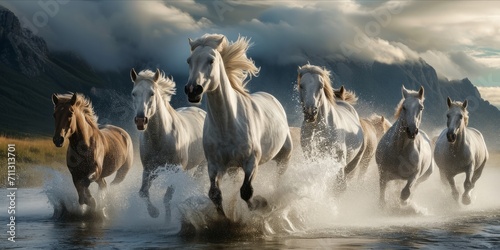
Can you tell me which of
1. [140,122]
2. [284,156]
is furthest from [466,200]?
[140,122]

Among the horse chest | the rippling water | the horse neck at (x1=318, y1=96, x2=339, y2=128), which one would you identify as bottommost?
the rippling water

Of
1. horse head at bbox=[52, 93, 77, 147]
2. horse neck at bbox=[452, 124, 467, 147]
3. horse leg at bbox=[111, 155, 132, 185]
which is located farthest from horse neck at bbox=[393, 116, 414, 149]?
horse head at bbox=[52, 93, 77, 147]

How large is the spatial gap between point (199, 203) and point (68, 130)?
3.38m

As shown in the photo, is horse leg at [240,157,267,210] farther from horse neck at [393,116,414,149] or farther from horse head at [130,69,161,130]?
horse neck at [393,116,414,149]

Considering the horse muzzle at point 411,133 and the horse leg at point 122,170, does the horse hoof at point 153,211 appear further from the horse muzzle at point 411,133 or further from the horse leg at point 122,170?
the horse muzzle at point 411,133

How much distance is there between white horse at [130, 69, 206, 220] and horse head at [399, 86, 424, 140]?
3.77 m

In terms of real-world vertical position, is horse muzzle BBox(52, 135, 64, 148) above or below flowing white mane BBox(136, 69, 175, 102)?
below

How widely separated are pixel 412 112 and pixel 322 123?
5.55 feet

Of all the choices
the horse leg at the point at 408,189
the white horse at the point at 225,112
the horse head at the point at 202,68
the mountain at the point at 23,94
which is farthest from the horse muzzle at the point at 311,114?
the mountain at the point at 23,94

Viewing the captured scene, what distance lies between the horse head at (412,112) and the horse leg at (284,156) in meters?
2.38

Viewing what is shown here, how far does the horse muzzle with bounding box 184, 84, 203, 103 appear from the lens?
787 cm

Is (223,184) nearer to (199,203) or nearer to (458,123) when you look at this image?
(199,203)

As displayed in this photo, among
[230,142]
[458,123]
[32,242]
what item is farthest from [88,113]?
[458,123]

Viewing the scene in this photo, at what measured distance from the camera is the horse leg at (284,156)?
35.2ft
